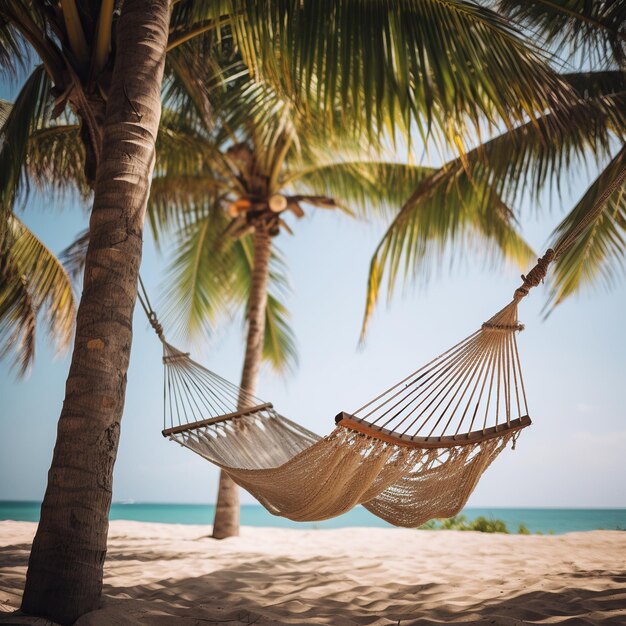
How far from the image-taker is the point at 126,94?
160 cm

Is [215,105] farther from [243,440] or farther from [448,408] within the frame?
[448,408]

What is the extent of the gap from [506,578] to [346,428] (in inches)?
49.3

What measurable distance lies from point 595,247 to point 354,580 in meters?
2.17

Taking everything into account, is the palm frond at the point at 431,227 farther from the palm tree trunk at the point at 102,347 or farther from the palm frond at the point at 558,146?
the palm tree trunk at the point at 102,347

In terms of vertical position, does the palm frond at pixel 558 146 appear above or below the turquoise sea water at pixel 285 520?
above

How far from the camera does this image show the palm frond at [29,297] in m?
3.19

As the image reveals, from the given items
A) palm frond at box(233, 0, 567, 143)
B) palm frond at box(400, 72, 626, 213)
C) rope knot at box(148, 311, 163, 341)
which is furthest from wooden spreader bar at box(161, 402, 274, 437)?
palm frond at box(400, 72, 626, 213)

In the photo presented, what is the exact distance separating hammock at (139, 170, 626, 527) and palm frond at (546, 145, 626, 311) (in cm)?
101

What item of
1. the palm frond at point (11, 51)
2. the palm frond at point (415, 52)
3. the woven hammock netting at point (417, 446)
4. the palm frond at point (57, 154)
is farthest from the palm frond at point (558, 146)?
the palm frond at point (11, 51)

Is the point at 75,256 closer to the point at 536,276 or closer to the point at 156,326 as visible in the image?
the point at 156,326

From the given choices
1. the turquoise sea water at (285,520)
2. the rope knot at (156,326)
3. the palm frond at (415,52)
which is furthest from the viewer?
→ the turquoise sea water at (285,520)

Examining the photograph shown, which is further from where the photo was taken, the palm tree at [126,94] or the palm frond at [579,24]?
the palm frond at [579,24]

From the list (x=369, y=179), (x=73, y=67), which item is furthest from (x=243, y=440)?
(x=369, y=179)

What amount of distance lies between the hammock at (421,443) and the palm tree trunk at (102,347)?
54cm
